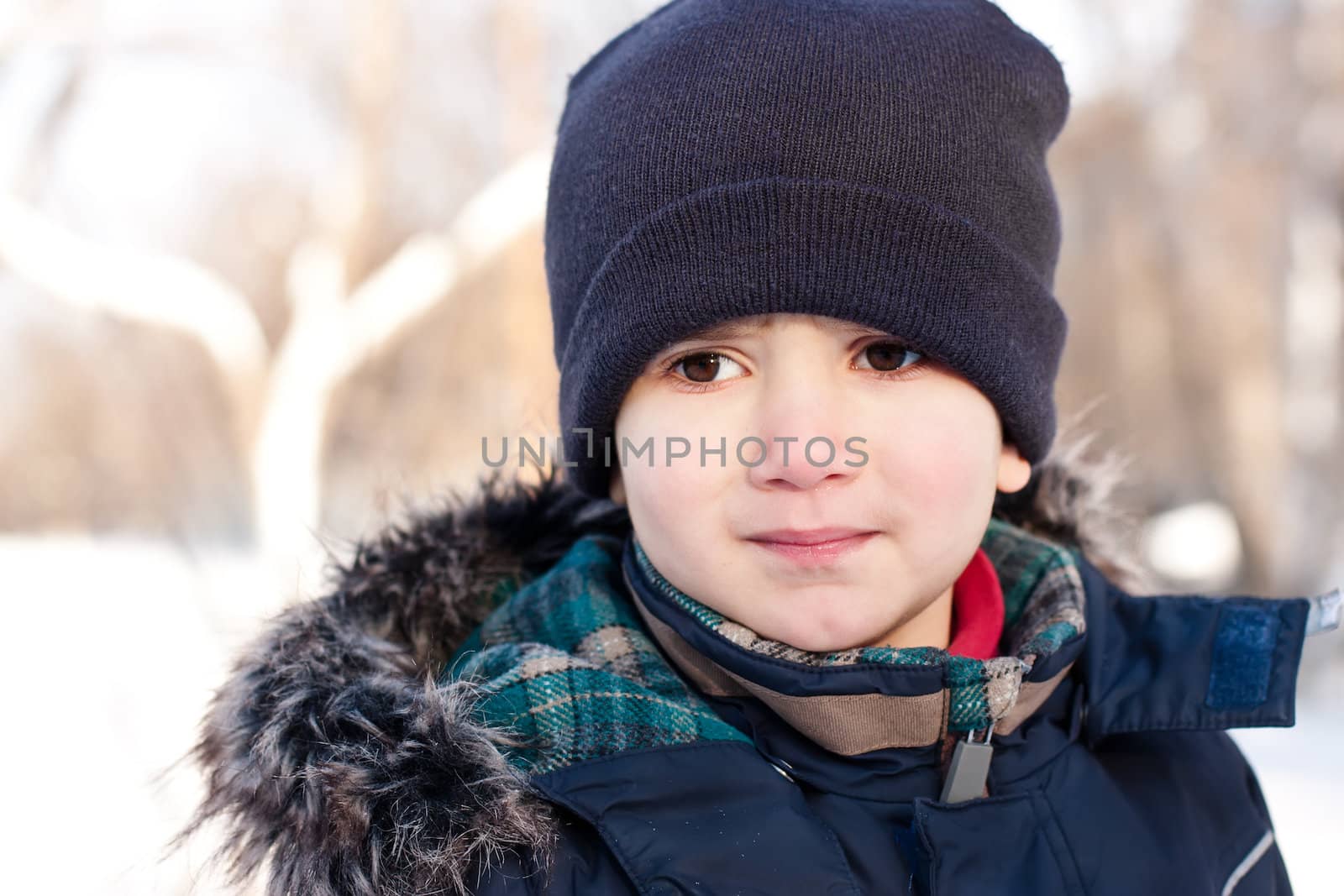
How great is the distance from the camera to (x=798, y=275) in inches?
30.7

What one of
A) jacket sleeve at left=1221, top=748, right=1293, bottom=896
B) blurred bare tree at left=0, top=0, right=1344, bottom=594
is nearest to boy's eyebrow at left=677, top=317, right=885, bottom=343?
jacket sleeve at left=1221, top=748, right=1293, bottom=896

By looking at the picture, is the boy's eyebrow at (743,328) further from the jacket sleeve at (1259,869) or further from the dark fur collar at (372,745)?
the jacket sleeve at (1259,869)

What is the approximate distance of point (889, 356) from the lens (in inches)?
32.6

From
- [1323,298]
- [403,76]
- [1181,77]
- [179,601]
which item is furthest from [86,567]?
[1181,77]

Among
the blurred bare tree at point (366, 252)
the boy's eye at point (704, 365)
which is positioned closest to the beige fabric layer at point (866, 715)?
the boy's eye at point (704, 365)

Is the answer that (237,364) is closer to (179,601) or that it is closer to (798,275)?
(179,601)

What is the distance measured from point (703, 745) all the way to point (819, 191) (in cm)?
43

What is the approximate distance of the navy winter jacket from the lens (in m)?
0.70

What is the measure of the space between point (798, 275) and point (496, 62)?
5.77 meters

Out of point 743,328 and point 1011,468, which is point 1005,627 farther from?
point 743,328

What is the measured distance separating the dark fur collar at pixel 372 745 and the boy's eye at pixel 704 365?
305 mm

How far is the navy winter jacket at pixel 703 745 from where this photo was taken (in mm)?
699

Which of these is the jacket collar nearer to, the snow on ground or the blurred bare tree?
the snow on ground

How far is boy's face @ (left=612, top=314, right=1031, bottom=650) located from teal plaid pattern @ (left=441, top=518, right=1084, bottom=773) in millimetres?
43
